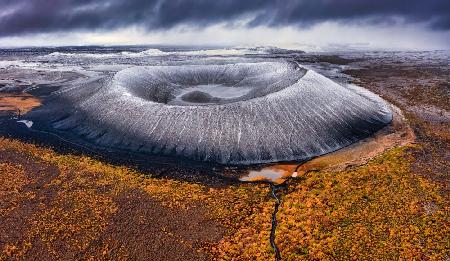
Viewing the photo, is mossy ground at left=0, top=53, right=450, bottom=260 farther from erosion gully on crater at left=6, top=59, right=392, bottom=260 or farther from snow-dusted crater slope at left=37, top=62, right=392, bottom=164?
snow-dusted crater slope at left=37, top=62, right=392, bottom=164

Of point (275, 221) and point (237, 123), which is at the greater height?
point (237, 123)

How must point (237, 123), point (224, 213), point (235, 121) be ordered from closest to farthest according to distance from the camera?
point (224, 213) → point (237, 123) → point (235, 121)

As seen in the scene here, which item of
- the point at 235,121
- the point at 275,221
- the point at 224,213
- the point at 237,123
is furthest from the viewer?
the point at 235,121

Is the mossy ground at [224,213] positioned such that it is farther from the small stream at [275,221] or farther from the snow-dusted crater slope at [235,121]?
the snow-dusted crater slope at [235,121]

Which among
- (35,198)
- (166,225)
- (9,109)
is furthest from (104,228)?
(9,109)

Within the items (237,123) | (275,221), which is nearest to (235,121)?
(237,123)

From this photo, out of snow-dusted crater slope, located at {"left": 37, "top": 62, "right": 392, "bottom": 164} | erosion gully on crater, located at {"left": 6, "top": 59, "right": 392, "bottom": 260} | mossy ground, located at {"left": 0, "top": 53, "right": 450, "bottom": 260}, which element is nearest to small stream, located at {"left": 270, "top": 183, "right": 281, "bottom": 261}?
erosion gully on crater, located at {"left": 6, "top": 59, "right": 392, "bottom": 260}

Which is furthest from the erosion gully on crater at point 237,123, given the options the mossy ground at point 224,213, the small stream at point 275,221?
the mossy ground at point 224,213

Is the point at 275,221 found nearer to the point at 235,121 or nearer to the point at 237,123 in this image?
the point at 237,123

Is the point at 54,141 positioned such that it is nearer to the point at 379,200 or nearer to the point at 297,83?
the point at 297,83
